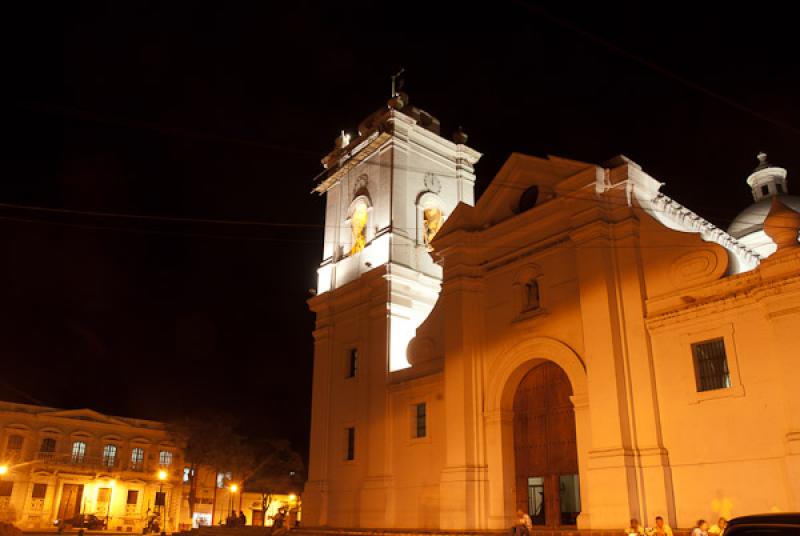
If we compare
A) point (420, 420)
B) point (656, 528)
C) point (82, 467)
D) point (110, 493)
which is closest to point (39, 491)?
point (82, 467)

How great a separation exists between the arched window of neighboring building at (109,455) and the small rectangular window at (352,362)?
30418mm

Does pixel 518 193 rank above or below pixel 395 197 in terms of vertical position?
below

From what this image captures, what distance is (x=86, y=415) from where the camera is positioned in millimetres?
48125

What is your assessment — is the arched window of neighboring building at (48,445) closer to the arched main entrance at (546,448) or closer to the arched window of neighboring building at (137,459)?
the arched window of neighboring building at (137,459)

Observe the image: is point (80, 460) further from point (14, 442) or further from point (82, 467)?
point (14, 442)

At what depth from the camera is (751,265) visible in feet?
76.8

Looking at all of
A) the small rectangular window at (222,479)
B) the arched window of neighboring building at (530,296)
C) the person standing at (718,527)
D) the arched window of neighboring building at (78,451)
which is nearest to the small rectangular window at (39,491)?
the arched window of neighboring building at (78,451)

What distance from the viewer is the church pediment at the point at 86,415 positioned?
4659cm

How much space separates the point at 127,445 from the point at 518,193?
3953 centimetres

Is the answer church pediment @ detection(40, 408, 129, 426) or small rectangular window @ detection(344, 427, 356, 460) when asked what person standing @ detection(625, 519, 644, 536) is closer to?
small rectangular window @ detection(344, 427, 356, 460)

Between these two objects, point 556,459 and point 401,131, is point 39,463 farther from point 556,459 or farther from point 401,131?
point 556,459

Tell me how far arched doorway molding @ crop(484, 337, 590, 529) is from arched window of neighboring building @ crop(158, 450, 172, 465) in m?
38.5

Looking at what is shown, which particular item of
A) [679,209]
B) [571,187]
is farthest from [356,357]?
[679,209]

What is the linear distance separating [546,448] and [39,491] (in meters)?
38.6
